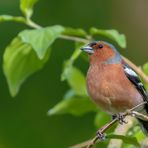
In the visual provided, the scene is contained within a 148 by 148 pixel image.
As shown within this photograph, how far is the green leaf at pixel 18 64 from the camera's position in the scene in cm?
502

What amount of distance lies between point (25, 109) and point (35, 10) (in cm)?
175

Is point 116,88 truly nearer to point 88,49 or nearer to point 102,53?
point 88,49

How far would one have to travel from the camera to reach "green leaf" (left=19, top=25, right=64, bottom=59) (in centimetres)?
466

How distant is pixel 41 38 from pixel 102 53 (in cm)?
108

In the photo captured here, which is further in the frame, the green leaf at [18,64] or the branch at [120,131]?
the green leaf at [18,64]

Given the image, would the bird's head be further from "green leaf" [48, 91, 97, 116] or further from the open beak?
"green leaf" [48, 91, 97, 116]

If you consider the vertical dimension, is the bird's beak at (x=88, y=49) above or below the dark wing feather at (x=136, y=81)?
above

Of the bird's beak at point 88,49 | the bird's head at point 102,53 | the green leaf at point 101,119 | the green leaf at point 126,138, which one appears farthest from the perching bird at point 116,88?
the green leaf at point 126,138

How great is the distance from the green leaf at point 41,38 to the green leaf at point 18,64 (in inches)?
8.5

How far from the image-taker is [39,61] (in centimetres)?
507

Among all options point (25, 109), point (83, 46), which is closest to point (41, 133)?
point (25, 109)

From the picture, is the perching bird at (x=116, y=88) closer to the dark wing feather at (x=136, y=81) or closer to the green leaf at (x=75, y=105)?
the dark wing feather at (x=136, y=81)

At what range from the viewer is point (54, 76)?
26.3ft

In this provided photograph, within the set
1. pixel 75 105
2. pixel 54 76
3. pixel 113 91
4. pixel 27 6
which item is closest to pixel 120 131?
pixel 113 91
